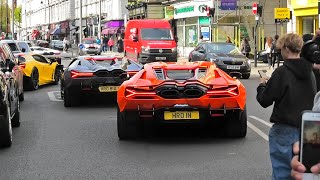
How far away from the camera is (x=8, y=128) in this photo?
859 cm

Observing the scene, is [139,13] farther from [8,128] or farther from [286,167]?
[286,167]

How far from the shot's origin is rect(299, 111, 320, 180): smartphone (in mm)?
2975

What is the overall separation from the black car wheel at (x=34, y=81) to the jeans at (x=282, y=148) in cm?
1510

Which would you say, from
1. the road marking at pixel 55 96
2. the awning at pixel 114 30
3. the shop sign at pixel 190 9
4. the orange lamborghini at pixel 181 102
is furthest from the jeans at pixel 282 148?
the awning at pixel 114 30

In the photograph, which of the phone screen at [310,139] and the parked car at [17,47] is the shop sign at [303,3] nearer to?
the parked car at [17,47]

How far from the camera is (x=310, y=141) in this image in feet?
9.77

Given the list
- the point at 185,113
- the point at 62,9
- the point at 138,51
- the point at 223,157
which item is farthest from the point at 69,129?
the point at 62,9

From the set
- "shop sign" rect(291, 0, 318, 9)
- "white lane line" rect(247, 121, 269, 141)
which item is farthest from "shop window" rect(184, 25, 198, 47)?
"white lane line" rect(247, 121, 269, 141)

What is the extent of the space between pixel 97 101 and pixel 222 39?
2983 centimetres

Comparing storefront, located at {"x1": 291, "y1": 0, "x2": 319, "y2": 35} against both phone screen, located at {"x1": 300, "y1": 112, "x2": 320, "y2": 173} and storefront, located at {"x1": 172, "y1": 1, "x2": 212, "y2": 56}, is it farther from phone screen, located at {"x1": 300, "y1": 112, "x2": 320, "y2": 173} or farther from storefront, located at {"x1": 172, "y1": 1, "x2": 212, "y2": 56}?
phone screen, located at {"x1": 300, "y1": 112, "x2": 320, "y2": 173}

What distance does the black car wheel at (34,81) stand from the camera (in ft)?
62.5

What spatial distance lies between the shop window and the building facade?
43.7 feet

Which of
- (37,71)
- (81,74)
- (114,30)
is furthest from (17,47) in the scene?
(114,30)

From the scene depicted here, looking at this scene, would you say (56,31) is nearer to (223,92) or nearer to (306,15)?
(306,15)
